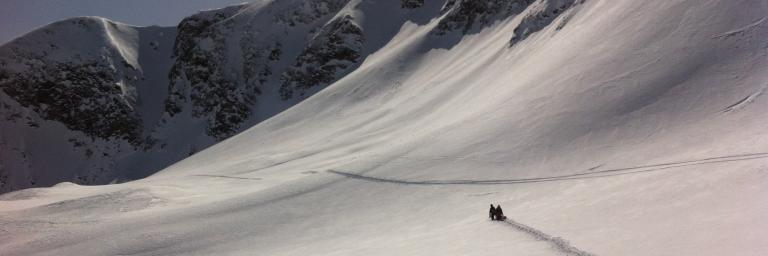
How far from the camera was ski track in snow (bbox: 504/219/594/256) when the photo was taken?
1108 centimetres

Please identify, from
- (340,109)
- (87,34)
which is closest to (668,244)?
(340,109)

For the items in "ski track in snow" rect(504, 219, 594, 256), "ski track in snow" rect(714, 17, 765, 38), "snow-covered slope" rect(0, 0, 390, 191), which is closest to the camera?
"ski track in snow" rect(504, 219, 594, 256)

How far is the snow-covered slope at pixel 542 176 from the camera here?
43.6 feet

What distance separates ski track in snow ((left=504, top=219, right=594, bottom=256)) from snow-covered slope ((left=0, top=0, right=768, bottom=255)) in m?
0.08

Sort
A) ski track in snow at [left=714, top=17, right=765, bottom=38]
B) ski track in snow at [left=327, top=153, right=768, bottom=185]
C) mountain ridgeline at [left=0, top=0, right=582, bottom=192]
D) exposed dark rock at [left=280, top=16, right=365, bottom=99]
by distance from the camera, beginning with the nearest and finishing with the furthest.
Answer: ski track in snow at [left=327, top=153, right=768, bottom=185]
ski track in snow at [left=714, top=17, right=765, bottom=38]
exposed dark rock at [left=280, top=16, right=365, bottom=99]
mountain ridgeline at [left=0, top=0, right=582, bottom=192]

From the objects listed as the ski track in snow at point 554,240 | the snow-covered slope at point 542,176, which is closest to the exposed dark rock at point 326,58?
the snow-covered slope at point 542,176

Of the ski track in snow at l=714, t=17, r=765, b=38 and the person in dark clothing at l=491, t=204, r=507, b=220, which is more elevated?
the ski track in snow at l=714, t=17, r=765, b=38

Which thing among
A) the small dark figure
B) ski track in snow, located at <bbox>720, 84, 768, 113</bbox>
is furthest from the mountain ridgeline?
the small dark figure

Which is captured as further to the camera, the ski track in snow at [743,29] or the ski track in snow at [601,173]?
the ski track in snow at [743,29]

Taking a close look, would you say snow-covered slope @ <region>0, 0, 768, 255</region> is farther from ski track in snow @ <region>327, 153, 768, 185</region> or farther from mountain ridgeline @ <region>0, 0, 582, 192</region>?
mountain ridgeline @ <region>0, 0, 582, 192</region>

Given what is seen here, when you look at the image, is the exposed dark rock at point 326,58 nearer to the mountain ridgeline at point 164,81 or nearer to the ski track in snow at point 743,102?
the mountain ridgeline at point 164,81

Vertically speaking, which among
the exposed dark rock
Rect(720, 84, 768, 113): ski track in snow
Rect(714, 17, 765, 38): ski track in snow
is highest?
the exposed dark rock

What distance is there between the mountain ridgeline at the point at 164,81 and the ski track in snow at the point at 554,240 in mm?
81407

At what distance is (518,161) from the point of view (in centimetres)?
2553
